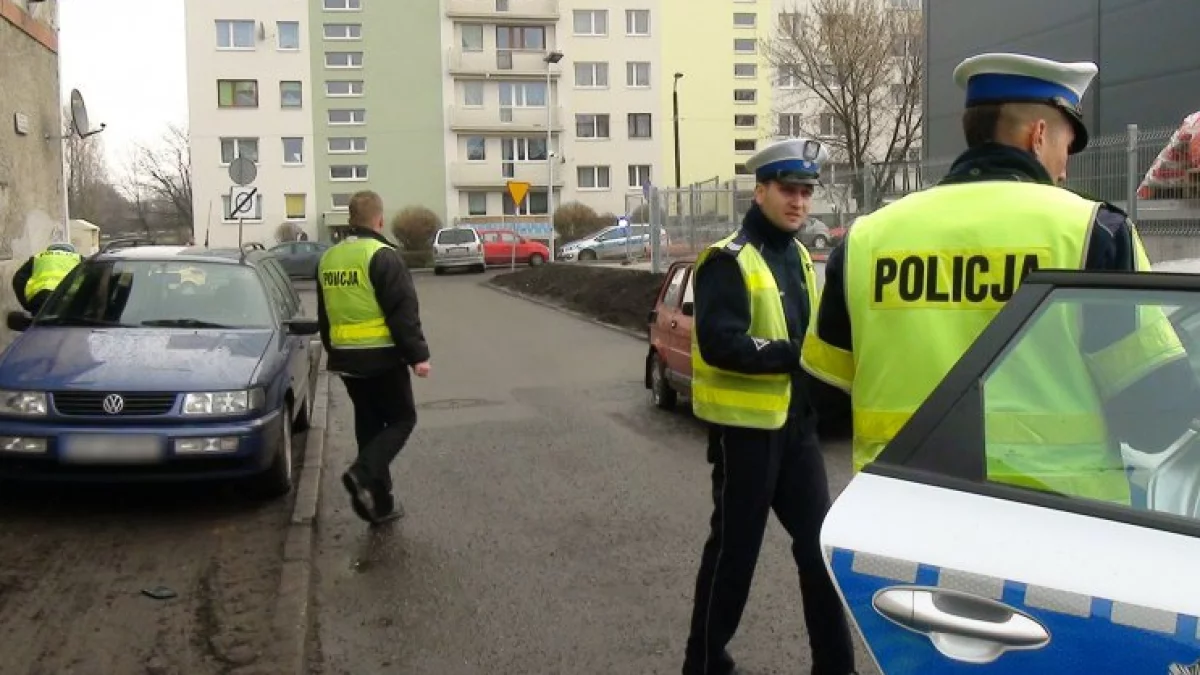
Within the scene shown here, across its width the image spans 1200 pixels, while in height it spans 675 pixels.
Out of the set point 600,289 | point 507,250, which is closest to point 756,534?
point 600,289

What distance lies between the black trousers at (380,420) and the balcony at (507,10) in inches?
2231

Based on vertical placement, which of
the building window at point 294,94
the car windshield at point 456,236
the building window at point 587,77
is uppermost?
the building window at point 587,77

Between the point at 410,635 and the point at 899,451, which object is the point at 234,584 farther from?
the point at 899,451

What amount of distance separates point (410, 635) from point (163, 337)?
10.6 ft

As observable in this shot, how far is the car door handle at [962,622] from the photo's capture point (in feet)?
6.12

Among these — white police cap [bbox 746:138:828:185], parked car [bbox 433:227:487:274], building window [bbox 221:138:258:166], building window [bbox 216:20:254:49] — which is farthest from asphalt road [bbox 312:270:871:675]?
building window [bbox 216:20:254:49]

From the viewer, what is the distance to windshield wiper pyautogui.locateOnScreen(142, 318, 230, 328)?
24.0 ft

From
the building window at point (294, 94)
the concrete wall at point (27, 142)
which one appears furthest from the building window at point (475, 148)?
the concrete wall at point (27, 142)

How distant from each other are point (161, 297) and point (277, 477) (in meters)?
1.66

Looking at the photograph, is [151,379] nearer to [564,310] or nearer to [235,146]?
[564,310]

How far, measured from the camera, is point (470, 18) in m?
60.4

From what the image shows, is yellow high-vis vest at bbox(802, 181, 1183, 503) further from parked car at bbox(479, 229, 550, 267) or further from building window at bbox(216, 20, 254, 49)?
building window at bbox(216, 20, 254, 49)

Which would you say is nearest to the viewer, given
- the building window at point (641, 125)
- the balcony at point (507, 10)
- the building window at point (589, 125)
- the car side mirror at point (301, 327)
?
the car side mirror at point (301, 327)

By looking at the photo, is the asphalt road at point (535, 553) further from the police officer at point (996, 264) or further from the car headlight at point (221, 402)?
the police officer at point (996, 264)
